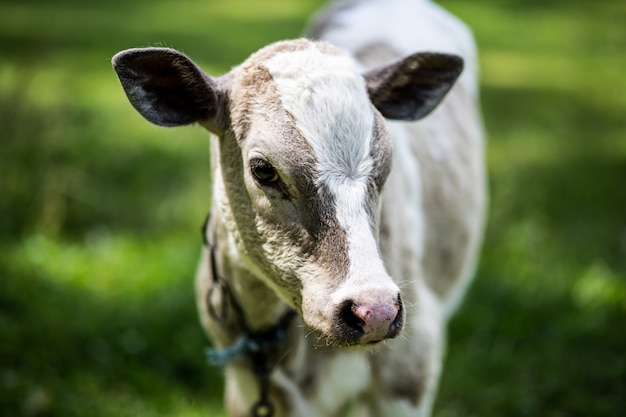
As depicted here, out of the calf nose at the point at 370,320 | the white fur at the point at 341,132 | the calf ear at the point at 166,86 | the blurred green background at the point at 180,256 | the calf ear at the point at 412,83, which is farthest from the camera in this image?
the blurred green background at the point at 180,256

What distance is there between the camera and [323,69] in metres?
2.82

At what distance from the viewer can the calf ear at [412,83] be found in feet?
10.5

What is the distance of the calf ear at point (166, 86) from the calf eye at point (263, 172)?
0.36m

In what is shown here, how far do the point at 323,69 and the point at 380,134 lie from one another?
291 mm

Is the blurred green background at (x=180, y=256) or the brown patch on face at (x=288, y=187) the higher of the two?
the brown patch on face at (x=288, y=187)

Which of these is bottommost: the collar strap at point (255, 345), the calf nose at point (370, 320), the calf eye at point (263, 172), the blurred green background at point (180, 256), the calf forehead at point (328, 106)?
the blurred green background at point (180, 256)

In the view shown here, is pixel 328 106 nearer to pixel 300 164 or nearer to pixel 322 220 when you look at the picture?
pixel 300 164

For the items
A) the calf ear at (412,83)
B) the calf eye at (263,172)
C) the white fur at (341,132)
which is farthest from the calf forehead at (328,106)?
the calf ear at (412,83)

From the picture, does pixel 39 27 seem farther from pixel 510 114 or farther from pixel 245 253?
pixel 245 253

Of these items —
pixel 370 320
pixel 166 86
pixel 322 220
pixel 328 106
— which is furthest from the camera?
pixel 166 86

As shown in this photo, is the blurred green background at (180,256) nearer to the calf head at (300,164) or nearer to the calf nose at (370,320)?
the calf head at (300,164)

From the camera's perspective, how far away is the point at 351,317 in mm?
2453

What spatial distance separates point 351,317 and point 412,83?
1.18 m

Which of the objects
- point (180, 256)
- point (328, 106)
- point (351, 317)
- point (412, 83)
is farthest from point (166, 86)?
point (180, 256)
